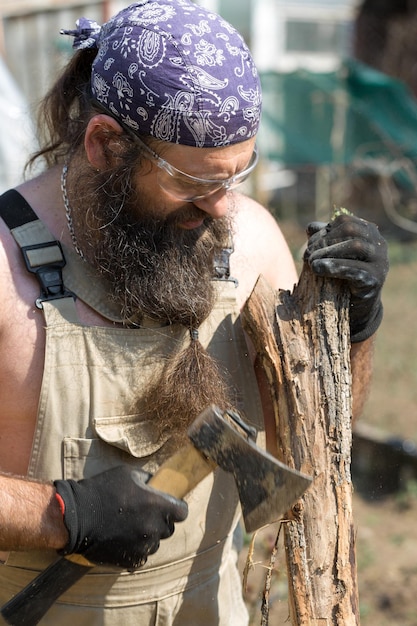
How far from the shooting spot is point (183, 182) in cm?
211

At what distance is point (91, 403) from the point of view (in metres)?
2.16

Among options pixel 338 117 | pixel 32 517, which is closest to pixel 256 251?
pixel 32 517

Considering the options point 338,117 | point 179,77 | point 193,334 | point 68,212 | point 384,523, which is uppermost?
point 179,77

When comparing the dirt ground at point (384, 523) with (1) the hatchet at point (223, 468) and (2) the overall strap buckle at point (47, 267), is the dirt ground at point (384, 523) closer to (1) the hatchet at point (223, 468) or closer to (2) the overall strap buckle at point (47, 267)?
(1) the hatchet at point (223, 468)

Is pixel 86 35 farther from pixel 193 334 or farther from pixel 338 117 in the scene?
pixel 338 117

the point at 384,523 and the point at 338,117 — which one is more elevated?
the point at 338,117

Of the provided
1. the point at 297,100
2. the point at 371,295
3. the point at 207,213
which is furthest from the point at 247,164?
the point at 297,100

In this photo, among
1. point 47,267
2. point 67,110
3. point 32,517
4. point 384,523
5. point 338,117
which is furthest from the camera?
point 338,117

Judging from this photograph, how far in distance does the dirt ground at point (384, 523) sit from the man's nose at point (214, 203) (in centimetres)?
122

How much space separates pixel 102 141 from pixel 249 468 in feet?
3.23

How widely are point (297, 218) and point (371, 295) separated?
11091mm

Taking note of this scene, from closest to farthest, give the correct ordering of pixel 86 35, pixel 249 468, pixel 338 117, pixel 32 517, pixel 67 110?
pixel 249 468
pixel 32 517
pixel 86 35
pixel 67 110
pixel 338 117

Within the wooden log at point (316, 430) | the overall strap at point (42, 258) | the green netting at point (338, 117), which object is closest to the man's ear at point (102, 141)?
the overall strap at point (42, 258)

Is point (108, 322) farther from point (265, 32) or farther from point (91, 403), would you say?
point (265, 32)
